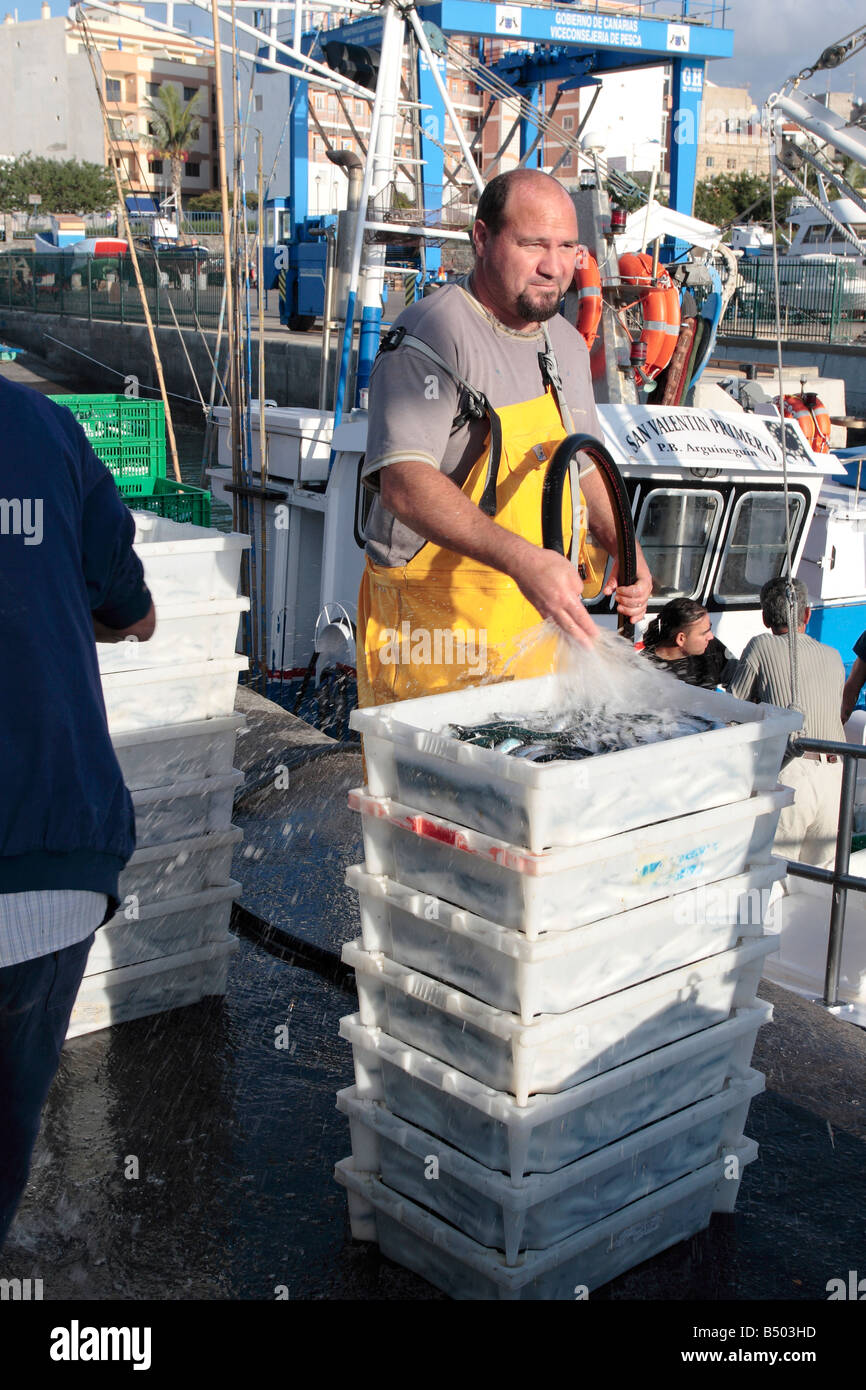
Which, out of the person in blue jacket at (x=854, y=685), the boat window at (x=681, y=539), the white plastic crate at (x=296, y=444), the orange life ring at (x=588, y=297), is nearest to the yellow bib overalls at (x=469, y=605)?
the person in blue jacket at (x=854, y=685)

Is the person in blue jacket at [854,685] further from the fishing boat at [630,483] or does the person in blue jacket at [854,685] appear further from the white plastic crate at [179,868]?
the white plastic crate at [179,868]

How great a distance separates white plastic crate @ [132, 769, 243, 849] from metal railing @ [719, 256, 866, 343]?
24364mm

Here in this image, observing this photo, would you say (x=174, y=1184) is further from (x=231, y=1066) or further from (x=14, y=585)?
(x=14, y=585)

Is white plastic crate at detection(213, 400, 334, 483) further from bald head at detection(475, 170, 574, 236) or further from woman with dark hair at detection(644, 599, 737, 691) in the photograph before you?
bald head at detection(475, 170, 574, 236)

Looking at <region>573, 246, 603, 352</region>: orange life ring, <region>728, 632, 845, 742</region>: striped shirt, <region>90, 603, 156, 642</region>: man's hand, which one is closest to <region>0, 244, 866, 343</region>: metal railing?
<region>573, 246, 603, 352</region>: orange life ring

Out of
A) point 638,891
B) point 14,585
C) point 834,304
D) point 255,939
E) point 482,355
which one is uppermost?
point 834,304

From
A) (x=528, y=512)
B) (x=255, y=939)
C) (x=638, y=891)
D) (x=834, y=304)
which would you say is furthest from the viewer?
(x=834, y=304)

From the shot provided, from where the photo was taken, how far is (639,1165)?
8.26 ft

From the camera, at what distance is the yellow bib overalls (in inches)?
122

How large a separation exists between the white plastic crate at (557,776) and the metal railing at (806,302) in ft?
82.1

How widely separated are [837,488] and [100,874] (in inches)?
370

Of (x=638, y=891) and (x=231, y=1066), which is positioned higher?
(x=638, y=891)

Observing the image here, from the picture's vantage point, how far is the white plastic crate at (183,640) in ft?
11.0
